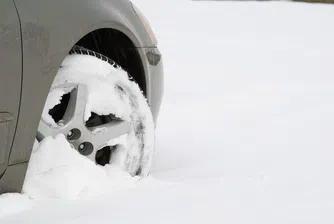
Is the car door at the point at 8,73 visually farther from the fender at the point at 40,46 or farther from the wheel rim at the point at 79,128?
the wheel rim at the point at 79,128

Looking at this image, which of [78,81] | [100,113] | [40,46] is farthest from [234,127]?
[40,46]

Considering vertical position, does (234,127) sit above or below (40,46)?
below

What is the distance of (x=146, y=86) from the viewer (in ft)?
10.8

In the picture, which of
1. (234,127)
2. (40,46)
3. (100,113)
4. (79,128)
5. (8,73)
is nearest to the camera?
(8,73)

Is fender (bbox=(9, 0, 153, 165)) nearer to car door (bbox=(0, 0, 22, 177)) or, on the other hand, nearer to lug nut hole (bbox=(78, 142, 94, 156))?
car door (bbox=(0, 0, 22, 177))

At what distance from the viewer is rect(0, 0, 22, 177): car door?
232 centimetres

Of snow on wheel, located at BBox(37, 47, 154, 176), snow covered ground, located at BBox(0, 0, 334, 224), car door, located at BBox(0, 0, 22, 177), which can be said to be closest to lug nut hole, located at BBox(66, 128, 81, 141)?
snow on wheel, located at BBox(37, 47, 154, 176)

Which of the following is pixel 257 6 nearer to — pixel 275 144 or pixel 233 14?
pixel 233 14

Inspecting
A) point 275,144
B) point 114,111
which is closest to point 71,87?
point 114,111

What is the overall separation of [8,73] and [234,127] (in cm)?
325

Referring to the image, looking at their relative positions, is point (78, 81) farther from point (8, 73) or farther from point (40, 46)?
point (8, 73)

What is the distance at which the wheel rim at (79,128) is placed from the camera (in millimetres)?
2715

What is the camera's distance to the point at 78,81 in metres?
2.82

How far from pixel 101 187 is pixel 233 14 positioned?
8.54m
